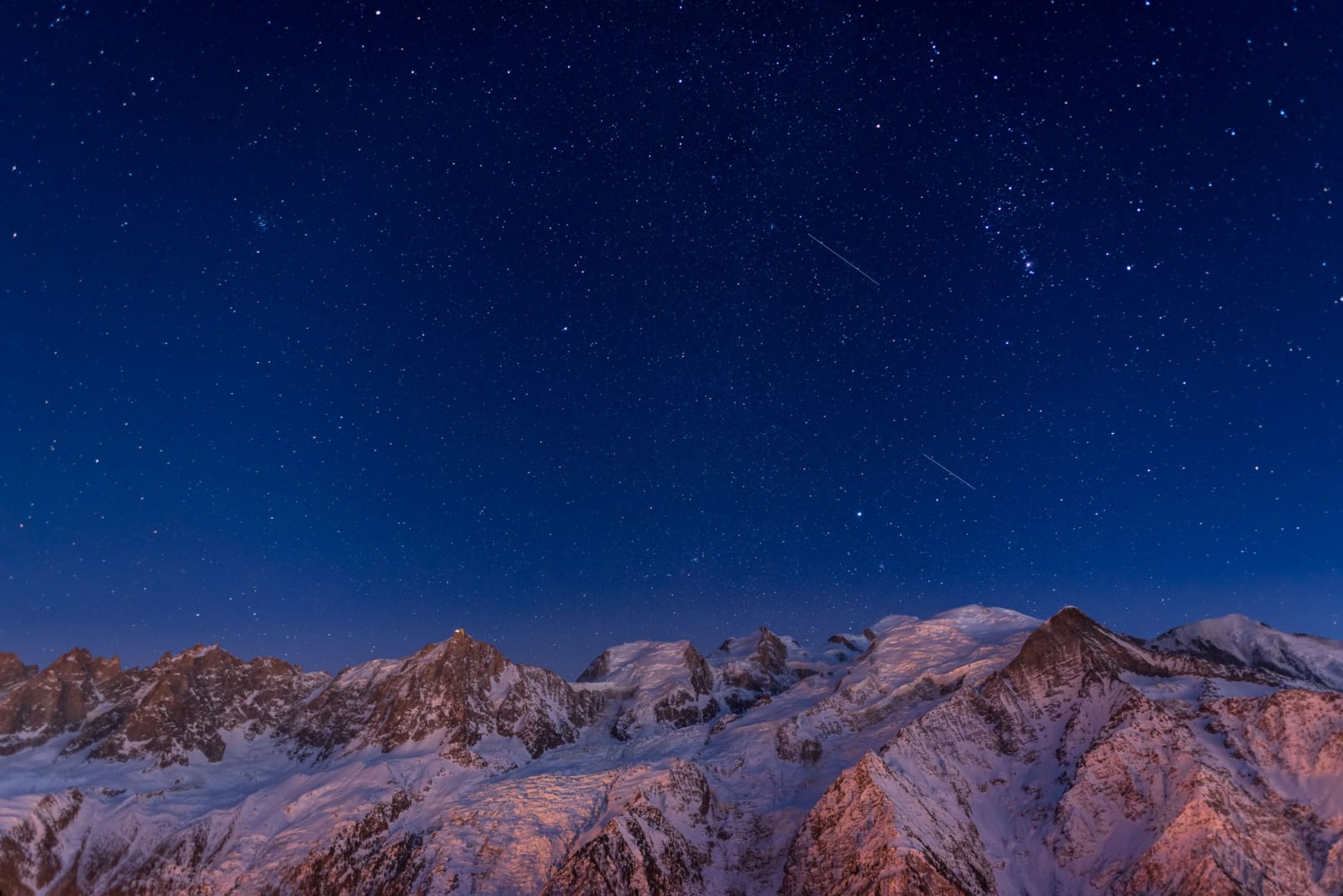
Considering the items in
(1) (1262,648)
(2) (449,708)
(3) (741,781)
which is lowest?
(3) (741,781)

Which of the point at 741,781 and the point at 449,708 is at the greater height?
the point at 449,708

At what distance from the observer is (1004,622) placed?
16950 cm

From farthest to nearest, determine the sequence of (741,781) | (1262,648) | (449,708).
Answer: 1. (449,708)
2. (1262,648)
3. (741,781)

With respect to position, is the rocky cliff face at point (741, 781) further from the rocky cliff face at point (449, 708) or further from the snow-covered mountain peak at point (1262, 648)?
the snow-covered mountain peak at point (1262, 648)

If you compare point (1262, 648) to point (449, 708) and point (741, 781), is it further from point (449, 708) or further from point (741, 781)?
point (449, 708)

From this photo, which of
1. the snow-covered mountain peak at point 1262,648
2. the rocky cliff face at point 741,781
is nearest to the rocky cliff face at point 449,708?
the rocky cliff face at point 741,781

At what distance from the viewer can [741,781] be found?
126375 millimetres

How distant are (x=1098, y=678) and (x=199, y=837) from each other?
16414cm

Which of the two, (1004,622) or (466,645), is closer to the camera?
(1004,622)

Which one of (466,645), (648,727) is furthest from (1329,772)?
(466,645)

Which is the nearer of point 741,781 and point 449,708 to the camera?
point 741,781

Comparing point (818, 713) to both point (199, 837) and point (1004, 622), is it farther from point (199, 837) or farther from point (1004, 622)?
point (199, 837)

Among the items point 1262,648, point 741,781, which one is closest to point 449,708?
point 741,781

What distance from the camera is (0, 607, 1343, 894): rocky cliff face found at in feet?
289
